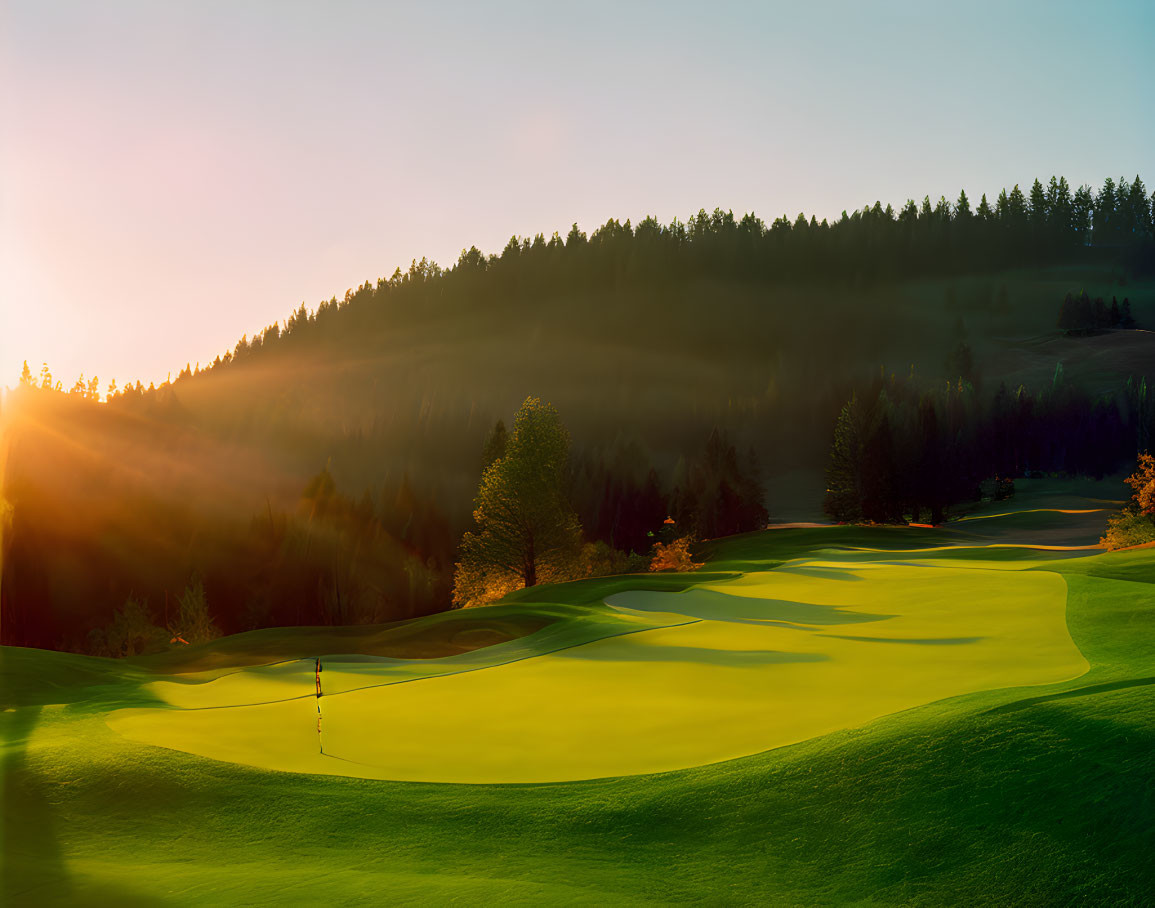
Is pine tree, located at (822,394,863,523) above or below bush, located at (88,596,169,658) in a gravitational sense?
above

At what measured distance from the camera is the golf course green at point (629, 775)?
7219mm

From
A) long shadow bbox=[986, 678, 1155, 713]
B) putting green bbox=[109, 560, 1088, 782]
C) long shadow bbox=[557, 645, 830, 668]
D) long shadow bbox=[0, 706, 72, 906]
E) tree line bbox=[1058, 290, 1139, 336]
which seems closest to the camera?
long shadow bbox=[0, 706, 72, 906]

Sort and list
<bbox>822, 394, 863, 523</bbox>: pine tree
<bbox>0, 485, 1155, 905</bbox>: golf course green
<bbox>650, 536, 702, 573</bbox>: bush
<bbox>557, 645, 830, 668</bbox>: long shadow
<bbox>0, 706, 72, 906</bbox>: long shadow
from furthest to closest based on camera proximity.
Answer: <bbox>822, 394, 863, 523</bbox>: pine tree
<bbox>650, 536, 702, 573</bbox>: bush
<bbox>557, 645, 830, 668</bbox>: long shadow
<bbox>0, 706, 72, 906</bbox>: long shadow
<bbox>0, 485, 1155, 905</bbox>: golf course green

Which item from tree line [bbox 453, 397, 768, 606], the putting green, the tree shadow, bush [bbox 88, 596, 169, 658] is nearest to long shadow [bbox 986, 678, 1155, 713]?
the putting green

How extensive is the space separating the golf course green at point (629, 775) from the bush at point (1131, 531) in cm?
1833

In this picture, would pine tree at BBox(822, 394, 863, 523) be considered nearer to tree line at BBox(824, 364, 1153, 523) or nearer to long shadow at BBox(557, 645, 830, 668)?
tree line at BBox(824, 364, 1153, 523)

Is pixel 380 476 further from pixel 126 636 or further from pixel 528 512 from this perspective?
pixel 528 512

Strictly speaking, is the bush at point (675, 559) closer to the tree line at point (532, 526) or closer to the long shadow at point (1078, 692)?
the tree line at point (532, 526)

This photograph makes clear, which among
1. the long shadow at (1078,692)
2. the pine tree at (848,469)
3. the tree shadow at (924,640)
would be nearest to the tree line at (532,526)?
the pine tree at (848,469)

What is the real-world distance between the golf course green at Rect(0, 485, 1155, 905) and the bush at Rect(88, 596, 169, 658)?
49715 millimetres

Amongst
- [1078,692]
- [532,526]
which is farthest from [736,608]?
[532,526]

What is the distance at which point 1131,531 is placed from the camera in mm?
36531

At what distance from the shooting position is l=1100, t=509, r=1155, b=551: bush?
Result: 35.3 metres

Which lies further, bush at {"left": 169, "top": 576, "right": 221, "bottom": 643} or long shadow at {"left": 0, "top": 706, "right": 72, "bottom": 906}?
bush at {"left": 169, "top": 576, "right": 221, "bottom": 643}
